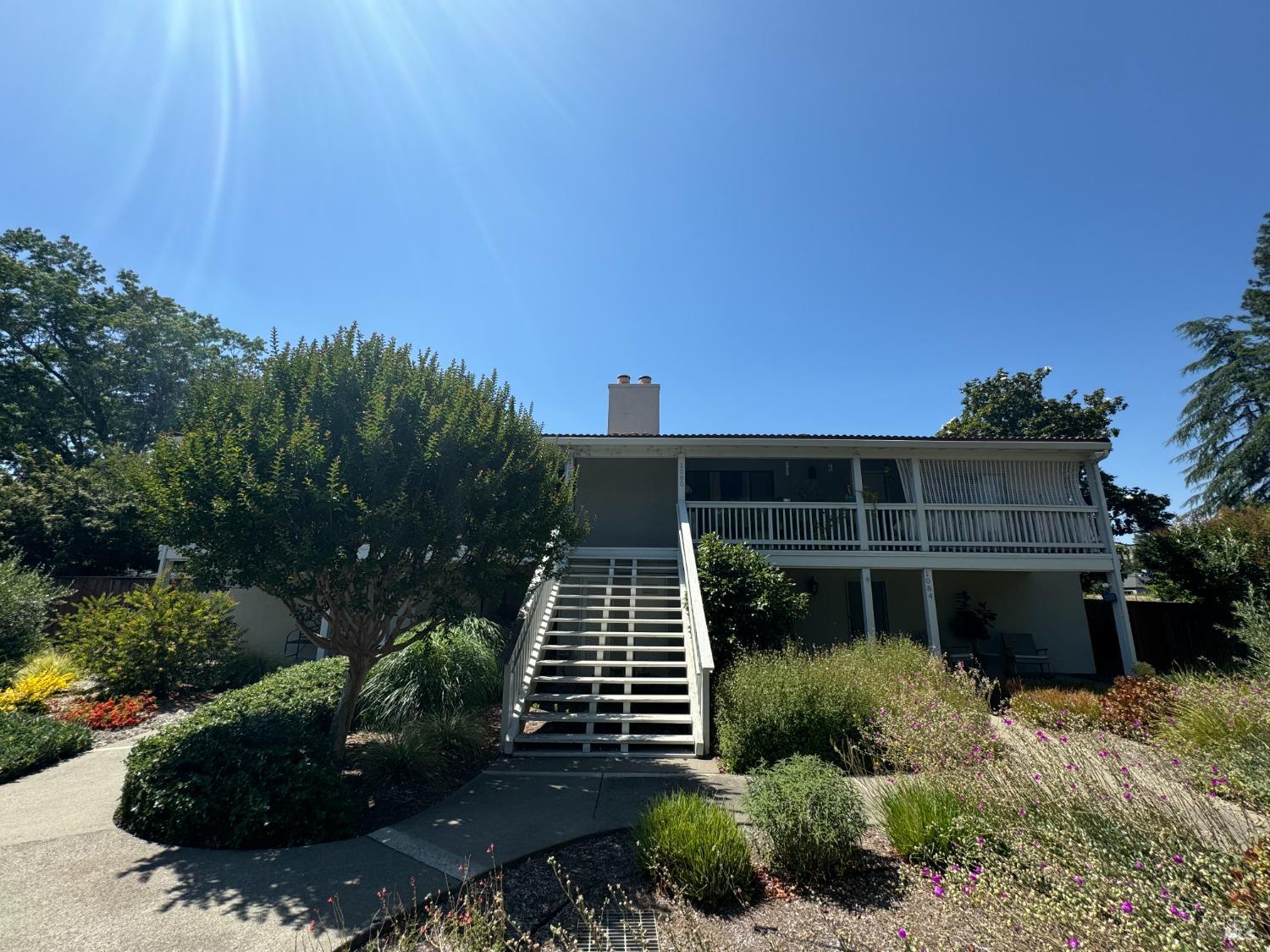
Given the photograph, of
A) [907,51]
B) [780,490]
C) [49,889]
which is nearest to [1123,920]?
[49,889]

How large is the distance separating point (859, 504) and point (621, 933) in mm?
9715

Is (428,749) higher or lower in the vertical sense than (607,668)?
lower

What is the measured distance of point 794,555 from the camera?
11031mm

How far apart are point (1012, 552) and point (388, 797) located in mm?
11874

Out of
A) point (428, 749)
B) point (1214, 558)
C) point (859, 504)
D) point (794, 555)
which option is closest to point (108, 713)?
point (428, 749)

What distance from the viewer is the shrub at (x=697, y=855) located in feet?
10.8

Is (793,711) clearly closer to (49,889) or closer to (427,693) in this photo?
(427,693)

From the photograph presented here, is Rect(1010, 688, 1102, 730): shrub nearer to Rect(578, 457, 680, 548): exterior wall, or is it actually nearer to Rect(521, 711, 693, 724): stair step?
Rect(521, 711, 693, 724): stair step

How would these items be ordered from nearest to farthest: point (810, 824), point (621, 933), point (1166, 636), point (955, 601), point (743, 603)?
point (621, 933), point (810, 824), point (743, 603), point (1166, 636), point (955, 601)

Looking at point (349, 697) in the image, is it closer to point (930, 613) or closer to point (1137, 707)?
point (1137, 707)

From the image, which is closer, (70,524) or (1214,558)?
(1214,558)

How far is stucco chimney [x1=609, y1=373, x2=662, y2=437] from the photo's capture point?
→ 14.4 m

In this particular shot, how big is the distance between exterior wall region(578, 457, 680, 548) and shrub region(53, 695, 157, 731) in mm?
8486

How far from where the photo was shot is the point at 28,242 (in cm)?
2488
